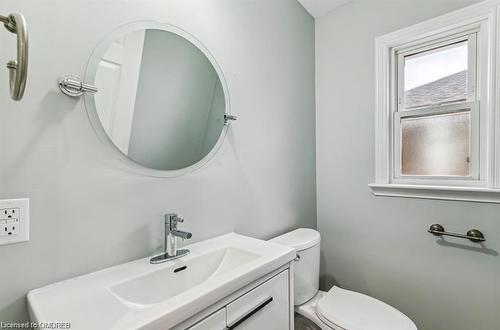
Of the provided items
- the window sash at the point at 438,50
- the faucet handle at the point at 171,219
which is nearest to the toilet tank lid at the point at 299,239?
the faucet handle at the point at 171,219

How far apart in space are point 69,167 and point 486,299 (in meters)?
2.08

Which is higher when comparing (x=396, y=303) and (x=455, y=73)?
(x=455, y=73)

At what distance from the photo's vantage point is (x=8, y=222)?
0.62 meters

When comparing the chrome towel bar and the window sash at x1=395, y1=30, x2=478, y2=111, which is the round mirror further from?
the chrome towel bar

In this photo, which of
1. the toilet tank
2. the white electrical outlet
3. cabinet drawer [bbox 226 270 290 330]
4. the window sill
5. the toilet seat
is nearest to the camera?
the white electrical outlet

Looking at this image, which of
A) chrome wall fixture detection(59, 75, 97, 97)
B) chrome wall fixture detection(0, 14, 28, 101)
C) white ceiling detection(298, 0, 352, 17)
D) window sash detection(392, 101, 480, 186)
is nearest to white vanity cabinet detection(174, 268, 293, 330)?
chrome wall fixture detection(0, 14, 28, 101)

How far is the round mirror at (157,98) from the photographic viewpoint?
82cm

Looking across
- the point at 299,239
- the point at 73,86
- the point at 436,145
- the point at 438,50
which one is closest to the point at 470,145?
the point at 436,145

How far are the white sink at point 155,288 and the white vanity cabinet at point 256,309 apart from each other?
39mm

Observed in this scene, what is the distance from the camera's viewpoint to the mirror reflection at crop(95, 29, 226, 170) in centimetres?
84

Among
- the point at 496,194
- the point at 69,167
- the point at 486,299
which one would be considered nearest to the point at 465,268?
the point at 486,299

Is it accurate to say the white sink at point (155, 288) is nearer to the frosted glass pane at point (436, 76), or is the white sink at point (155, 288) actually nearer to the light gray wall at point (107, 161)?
the light gray wall at point (107, 161)

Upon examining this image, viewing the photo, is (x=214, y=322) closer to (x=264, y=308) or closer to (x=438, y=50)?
(x=264, y=308)

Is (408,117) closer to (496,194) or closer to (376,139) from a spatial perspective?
(376,139)
